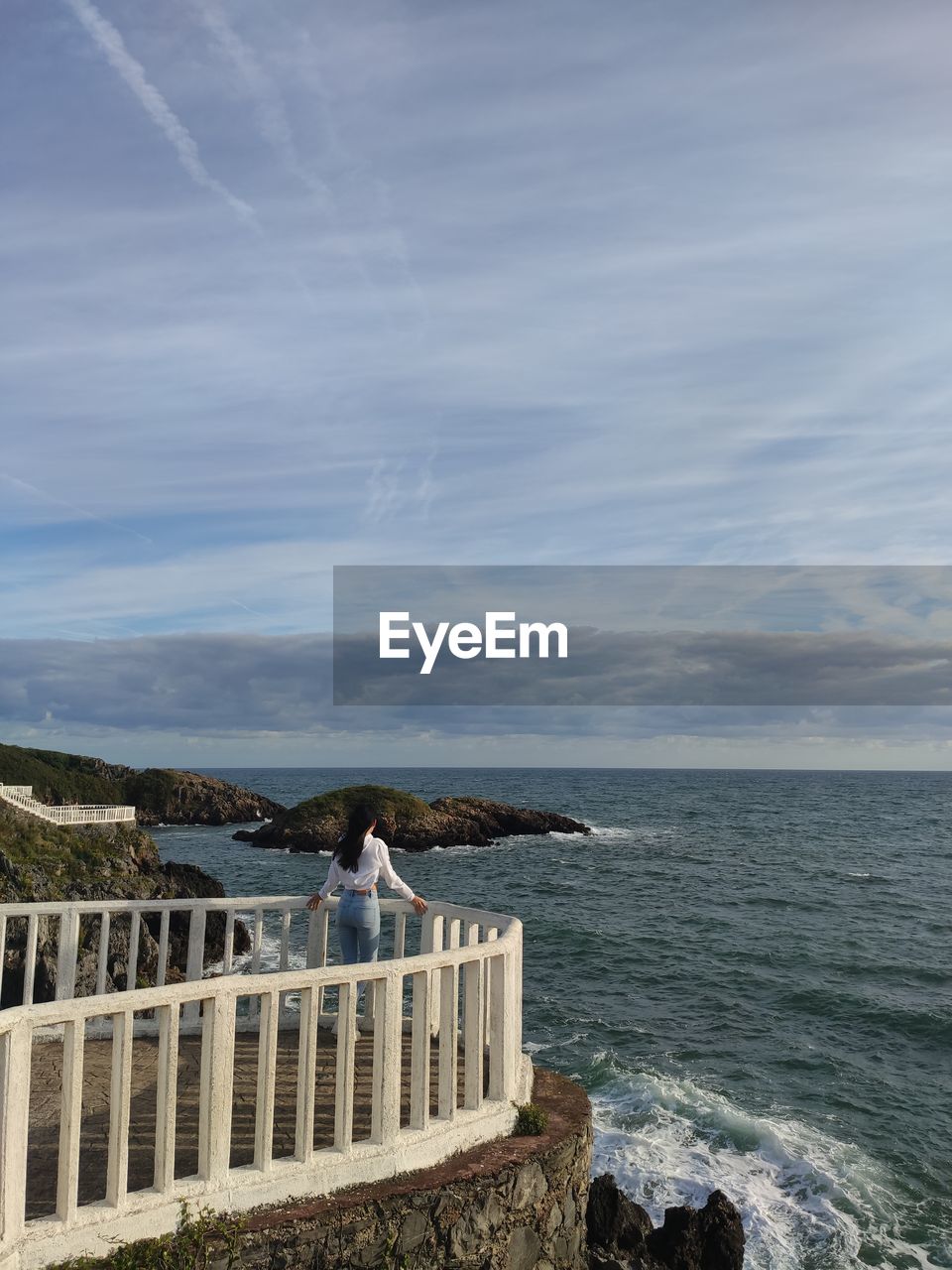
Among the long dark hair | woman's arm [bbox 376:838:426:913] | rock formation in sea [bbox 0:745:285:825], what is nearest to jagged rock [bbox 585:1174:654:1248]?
woman's arm [bbox 376:838:426:913]

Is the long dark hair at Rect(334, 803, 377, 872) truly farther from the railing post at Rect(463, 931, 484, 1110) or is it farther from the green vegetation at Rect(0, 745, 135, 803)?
the green vegetation at Rect(0, 745, 135, 803)

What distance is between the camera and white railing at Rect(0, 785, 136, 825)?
133ft

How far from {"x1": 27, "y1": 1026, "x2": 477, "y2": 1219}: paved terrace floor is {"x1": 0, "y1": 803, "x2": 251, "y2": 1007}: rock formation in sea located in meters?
6.75

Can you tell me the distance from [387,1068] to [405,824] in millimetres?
60189

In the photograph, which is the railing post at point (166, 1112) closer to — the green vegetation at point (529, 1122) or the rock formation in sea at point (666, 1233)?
the green vegetation at point (529, 1122)

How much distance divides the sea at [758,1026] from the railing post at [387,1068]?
7.98m

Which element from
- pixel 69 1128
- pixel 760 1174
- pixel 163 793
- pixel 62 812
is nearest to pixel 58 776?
pixel 163 793

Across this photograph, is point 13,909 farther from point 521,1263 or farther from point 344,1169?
point 521,1263

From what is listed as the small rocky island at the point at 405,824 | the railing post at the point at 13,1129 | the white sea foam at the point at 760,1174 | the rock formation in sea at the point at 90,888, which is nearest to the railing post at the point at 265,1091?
the railing post at the point at 13,1129

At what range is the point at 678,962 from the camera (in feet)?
90.4

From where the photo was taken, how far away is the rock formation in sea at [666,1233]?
10336 millimetres

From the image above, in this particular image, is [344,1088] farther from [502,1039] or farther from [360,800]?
[360,800]

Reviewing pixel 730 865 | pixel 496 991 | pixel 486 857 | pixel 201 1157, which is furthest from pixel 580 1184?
pixel 486 857

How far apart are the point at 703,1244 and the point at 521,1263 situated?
5.56 metres
